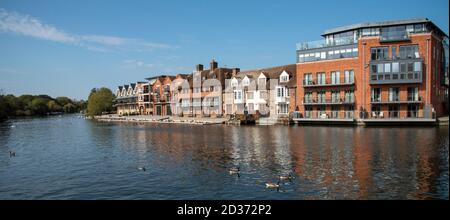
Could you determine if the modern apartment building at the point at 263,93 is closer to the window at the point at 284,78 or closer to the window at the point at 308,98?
the window at the point at 284,78

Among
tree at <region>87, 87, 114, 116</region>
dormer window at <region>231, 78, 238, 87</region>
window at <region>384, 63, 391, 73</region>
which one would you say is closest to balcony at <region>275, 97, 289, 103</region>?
dormer window at <region>231, 78, 238, 87</region>

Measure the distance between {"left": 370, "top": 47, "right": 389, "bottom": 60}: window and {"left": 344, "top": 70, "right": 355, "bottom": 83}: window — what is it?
4.19 meters

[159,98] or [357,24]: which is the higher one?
[357,24]

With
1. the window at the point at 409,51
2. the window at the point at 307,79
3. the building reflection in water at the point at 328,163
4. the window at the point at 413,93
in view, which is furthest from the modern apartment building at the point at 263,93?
the building reflection in water at the point at 328,163

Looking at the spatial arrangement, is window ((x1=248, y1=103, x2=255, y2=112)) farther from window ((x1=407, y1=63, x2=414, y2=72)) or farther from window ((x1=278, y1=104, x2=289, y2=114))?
window ((x1=407, y1=63, x2=414, y2=72))

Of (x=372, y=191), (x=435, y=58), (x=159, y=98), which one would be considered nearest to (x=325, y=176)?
(x=372, y=191)

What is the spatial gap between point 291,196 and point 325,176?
16.1 feet

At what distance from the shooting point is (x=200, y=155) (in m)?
31.0

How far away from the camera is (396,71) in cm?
5956

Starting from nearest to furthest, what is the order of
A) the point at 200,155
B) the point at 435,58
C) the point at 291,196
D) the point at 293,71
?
the point at 291,196 → the point at 200,155 → the point at 435,58 → the point at 293,71

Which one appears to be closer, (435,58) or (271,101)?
(435,58)

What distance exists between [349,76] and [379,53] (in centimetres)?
609
